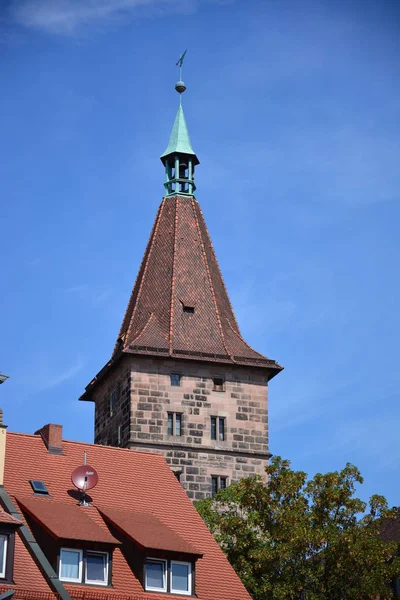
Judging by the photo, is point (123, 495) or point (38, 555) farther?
point (123, 495)

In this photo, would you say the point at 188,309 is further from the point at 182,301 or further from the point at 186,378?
the point at 186,378

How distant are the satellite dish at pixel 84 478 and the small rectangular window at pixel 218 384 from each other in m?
26.4

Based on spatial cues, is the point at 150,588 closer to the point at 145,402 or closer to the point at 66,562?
the point at 66,562

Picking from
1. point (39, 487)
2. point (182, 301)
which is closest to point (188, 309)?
point (182, 301)

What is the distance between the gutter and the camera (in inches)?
1219

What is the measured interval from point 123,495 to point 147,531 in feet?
7.19

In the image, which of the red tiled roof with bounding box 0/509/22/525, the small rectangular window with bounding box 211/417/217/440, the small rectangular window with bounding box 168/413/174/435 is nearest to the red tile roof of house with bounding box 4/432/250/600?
the red tiled roof with bounding box 0/509/22/525

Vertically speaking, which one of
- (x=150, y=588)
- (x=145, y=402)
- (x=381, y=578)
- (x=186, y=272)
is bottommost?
(x=150, y=588)

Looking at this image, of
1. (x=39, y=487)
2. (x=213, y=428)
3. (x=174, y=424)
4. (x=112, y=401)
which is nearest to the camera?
(x=39, y=487)

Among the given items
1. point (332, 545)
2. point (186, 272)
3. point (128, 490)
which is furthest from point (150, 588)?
point (186, 272)

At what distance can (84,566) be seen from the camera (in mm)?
32531

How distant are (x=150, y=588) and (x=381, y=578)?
37.1 feet

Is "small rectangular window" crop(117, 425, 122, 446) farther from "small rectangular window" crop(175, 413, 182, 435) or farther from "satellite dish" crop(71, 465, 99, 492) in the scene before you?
"satellite dish" crop(71, 465, 99, 492)

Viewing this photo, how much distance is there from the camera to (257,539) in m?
44.8
